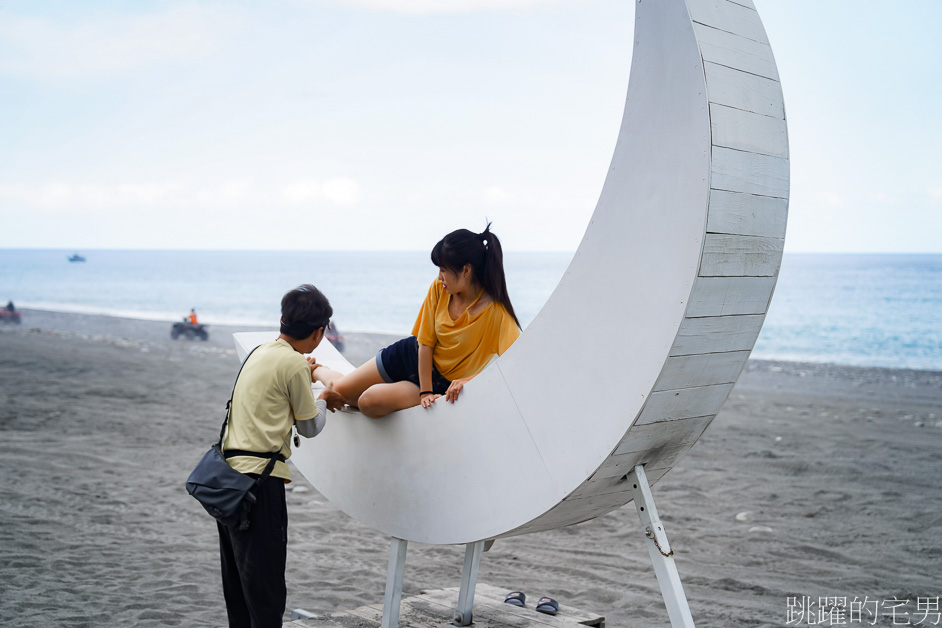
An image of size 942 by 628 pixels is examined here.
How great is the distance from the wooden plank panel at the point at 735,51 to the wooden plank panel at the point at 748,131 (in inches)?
5.8

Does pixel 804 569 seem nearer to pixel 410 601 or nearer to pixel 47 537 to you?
pixel 410 601

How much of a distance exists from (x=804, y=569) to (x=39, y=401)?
911cm

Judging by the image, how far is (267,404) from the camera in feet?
9.04

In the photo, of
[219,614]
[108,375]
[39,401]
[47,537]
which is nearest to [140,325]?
[108,375]

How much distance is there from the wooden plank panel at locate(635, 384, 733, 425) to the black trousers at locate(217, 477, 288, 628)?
4.57 feet

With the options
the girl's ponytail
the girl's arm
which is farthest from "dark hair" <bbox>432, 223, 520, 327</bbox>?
the girl's arm

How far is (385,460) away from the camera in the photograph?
11.0ft

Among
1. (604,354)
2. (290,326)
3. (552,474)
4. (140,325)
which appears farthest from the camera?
(140,325)

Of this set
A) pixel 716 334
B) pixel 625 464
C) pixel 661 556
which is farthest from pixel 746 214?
pixel 661 556

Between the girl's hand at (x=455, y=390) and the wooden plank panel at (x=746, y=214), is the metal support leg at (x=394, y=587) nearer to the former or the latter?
the girl's hand at (x=455, y=390)

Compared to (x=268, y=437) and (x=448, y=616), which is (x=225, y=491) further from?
(x=448, y=616)

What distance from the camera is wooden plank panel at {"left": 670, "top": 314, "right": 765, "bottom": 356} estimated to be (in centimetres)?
212

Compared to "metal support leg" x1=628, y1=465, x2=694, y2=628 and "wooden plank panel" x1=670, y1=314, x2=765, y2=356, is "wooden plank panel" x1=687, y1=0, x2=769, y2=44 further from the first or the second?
"metal support leg" x1=628, y1=465, x2=694, y2=628

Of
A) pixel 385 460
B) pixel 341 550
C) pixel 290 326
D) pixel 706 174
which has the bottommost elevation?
pixel 341 550
